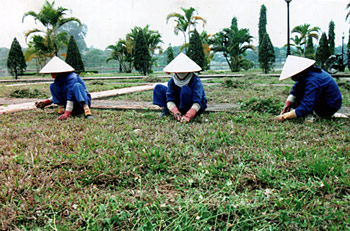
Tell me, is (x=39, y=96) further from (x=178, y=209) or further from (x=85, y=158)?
(x=178, y=209)

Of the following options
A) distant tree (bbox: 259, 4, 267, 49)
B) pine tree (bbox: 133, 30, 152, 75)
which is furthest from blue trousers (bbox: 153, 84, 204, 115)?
distant tree (bbox: 259, 4, 267, 49)

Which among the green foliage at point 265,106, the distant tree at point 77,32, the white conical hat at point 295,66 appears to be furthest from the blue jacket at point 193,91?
the distant tree at point 77,32

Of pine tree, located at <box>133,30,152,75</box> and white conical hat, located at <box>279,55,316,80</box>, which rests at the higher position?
pine tree, located at <box>133,30,152,75</box>

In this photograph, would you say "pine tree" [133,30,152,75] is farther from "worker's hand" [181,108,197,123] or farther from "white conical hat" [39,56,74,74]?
"worker's hand" [181,108,197,123]

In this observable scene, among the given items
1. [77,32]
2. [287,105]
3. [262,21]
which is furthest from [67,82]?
[77,32]

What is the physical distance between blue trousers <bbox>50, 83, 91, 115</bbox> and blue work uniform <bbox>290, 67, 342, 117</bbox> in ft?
8.96

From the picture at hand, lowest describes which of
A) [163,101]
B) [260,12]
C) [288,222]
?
[288,222]

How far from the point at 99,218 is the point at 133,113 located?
2868 millimetres

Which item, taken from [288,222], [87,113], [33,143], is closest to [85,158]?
[33,143]

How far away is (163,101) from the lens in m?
4.05

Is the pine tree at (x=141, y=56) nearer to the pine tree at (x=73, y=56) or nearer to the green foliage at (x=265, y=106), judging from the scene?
the pine tree at (x=73, y=56)

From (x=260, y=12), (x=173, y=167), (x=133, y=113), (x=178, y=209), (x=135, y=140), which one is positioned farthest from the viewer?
(x=260, y=12)

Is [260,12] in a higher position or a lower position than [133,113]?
higher

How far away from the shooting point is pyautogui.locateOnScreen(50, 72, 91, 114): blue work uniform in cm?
398
